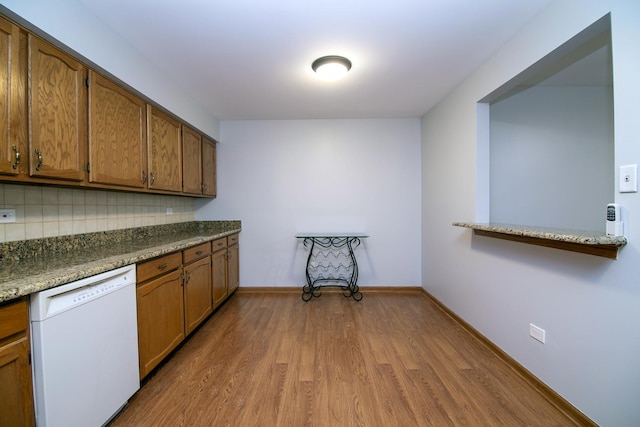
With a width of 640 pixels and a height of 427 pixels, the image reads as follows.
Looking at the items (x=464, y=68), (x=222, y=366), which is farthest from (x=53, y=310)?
(x=464, y=68)

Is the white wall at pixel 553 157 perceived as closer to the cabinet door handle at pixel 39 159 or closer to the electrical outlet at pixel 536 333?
the electrical outlet at pixel 536 333

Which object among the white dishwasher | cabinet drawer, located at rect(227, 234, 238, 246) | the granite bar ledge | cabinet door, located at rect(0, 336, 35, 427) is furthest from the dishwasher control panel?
the granite bar ledge

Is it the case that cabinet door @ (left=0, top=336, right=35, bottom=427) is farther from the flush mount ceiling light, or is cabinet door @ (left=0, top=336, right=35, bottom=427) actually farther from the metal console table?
the metal console table

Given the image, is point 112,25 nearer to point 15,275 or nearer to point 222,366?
point 15,275

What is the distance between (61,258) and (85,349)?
2.09 feet

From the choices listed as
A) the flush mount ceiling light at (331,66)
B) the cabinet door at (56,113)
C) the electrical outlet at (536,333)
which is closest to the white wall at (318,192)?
the flush mount ceiling light at (331,66)

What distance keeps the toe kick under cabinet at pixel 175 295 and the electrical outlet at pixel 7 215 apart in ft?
2.39

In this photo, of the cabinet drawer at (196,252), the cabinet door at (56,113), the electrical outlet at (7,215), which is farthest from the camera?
the cabinet drawer at (196,252)

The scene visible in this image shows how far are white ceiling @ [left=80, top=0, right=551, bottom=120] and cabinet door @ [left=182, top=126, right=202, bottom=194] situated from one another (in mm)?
441

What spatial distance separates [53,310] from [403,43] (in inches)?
100.0

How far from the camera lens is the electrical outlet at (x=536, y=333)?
152 cm

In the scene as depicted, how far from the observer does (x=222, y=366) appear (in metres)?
1.79

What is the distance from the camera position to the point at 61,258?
4.71ft

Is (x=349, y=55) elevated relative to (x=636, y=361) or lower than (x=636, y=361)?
elevated
